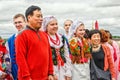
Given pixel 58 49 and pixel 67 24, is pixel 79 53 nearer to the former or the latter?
pixel 58 49

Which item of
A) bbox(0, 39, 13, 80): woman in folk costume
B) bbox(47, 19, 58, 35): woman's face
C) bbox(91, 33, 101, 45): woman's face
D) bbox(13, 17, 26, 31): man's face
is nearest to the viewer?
bbox(47, 19, 58, 35): woman's face

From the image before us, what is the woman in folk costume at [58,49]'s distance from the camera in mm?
6434

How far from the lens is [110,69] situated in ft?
23.8

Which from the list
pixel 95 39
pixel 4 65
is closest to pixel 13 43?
pixel 4 65

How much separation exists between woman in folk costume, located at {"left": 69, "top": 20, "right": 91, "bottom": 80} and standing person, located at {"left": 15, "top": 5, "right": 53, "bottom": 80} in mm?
1740

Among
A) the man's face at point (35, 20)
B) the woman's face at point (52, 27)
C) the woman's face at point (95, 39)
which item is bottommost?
the woman's face at point (95, 39)

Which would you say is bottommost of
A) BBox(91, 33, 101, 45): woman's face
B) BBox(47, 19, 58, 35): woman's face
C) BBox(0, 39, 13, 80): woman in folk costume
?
BBox(0, 39, 13, 80): woman in folk costume

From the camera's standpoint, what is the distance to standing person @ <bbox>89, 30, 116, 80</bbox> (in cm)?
712

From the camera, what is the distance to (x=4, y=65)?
23.9 feet

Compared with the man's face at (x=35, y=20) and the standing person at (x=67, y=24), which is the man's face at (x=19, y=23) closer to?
the man's face at (x=35, y=20)

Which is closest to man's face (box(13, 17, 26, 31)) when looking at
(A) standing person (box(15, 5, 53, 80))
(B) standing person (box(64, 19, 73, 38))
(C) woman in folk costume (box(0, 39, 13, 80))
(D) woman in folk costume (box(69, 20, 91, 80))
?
(C) woman in folk costume (box(0, 39, 13, 80))

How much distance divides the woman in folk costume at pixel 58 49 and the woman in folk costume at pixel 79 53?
1.22 ft

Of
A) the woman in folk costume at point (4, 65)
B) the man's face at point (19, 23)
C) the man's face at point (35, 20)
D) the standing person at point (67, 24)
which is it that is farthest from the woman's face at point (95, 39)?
the standing person at point (67, 24)

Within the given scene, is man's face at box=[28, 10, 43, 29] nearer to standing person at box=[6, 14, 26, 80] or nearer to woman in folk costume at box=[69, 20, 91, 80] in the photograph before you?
standing person at box=[6, 14, 26, 80]
